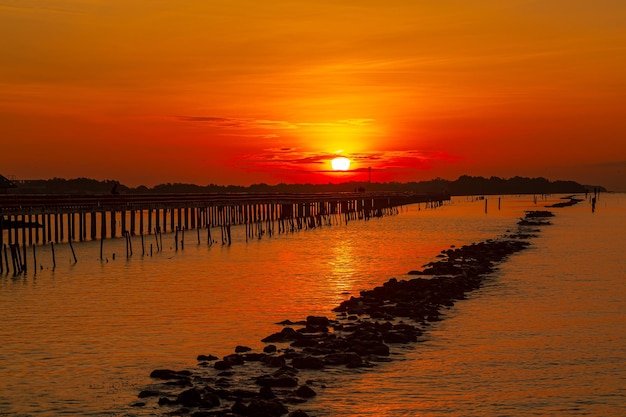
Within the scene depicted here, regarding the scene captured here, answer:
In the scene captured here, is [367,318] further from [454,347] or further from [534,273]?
[534,273]

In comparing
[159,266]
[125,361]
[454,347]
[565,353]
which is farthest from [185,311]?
[159,266]

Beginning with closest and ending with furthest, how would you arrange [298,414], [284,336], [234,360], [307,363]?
[298,414], [307,363], [234,360], [284,336]

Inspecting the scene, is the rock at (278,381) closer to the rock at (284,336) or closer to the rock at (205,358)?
the rock at (205,358)

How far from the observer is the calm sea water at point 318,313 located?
16656 mm

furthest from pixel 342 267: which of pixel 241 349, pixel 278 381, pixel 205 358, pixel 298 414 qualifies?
pixel 298 414

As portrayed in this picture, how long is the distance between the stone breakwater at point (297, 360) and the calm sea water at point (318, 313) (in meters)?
0.45

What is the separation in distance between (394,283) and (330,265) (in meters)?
14.4

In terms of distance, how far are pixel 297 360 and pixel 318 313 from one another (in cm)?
942

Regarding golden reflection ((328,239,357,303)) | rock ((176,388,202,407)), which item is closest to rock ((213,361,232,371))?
rock ((176,388,202,407))

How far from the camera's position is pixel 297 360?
18.8 m

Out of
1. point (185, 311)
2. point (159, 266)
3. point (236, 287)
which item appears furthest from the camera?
point (159, 266)

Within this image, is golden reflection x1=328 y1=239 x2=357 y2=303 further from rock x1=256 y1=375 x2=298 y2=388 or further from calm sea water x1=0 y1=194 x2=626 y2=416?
rock x1=256 y1=375 x2=298 y2=388

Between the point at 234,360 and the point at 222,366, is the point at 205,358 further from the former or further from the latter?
the point at 222,366

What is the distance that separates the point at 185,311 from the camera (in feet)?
96.3
